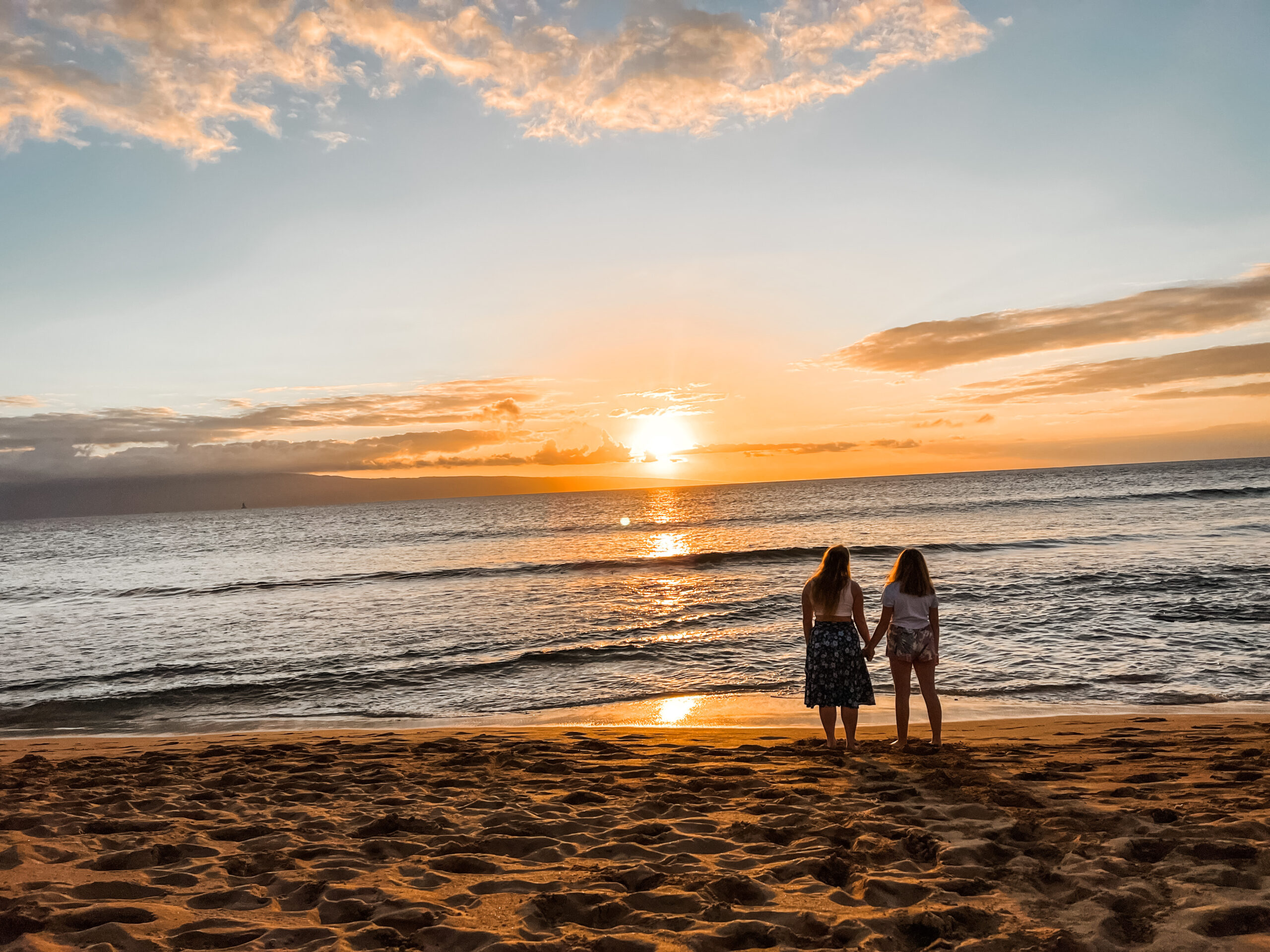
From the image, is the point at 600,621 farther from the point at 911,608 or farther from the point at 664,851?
the point at 664,851

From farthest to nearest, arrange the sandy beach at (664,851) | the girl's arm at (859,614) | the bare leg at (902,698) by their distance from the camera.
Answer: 1. the bare leg at (902,698)
2. the girl's arm at (859,614)
3. the sandy beach at (664,851)

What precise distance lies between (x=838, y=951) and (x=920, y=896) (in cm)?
77

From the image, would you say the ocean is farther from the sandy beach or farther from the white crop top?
the sandy beach

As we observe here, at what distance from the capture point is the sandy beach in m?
3.67

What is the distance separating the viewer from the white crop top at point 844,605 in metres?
7.40

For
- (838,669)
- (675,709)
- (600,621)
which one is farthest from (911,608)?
(600,621)

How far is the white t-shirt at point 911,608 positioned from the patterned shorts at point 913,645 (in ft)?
0.15

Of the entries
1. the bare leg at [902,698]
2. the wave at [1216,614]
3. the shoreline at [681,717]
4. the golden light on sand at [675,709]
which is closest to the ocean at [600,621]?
the wave at [1216,614]

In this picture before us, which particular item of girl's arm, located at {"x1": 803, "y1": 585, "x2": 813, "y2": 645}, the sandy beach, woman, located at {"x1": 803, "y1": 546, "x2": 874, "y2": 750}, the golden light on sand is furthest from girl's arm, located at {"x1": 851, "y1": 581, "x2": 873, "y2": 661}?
the golden light on sand

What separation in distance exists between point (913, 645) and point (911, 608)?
0.37 metres

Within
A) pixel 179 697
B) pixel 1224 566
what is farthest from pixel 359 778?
pixel 1224 566

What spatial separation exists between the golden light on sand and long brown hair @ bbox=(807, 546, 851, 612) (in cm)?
382

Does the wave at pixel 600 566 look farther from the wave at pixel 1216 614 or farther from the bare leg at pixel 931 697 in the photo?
the bare leg at pixel 931 697

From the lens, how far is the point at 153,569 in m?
42.7
